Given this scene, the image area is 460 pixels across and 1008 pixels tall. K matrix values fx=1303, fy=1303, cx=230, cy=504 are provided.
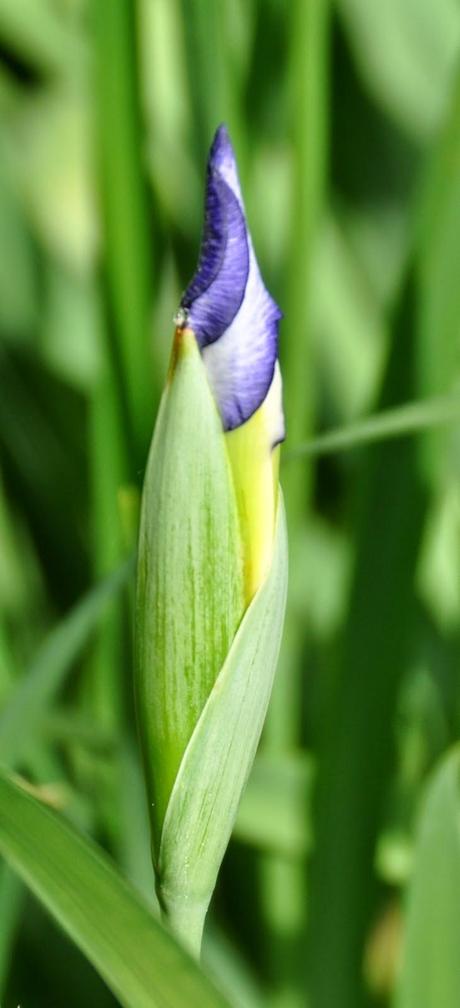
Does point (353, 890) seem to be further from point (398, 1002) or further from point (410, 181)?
point (410, 181)

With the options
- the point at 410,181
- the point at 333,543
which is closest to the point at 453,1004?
the point at 333,543

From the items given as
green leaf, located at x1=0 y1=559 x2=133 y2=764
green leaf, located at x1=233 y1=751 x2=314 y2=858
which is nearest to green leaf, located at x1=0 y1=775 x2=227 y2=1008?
green leaf, located at x1=0 y1=559 x2=133 y2=764

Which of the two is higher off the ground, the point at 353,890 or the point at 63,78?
the point at 63,78

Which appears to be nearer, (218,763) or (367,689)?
(218,763)

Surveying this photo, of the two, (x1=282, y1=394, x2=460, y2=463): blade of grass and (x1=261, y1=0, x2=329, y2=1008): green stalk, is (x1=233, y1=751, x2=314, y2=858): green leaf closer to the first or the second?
(x1=261, y1=0, x2=329, y2=1008): green stalk

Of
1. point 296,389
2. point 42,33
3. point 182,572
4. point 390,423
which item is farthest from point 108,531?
point 42,33

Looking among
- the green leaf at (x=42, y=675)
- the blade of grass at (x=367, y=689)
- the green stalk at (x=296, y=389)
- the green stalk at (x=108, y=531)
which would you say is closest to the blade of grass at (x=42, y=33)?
the green stalk at (x=296, y=389)

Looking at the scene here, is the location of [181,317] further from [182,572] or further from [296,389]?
[296,389]
